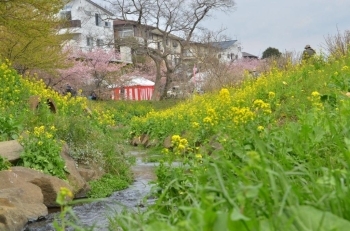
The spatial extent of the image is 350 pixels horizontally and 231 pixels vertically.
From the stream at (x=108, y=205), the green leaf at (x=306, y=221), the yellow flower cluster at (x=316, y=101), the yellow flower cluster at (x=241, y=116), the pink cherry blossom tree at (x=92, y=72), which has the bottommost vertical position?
the stream at (x=108, y=205)

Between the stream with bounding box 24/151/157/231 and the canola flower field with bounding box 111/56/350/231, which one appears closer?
the canola flower field with bounding box 111/56/350/231

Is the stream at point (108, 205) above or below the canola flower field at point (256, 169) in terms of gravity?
below

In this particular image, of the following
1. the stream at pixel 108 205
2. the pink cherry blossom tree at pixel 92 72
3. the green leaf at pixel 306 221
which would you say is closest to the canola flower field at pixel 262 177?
the green leaf at pixel 306 221

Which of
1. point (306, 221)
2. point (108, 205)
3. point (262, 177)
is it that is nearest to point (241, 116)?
point (108, 205)

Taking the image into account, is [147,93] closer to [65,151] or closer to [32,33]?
[32,33]

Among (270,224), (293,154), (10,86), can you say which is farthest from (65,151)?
(270,224)

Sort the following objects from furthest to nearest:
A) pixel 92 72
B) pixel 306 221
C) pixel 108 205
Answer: pixel 92 72 < pixel 108 205 < pixel 306 221

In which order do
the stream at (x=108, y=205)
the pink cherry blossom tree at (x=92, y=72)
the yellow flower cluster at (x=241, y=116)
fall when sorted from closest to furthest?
the yellow flower cluster at (x=241, y=116), the stream at (x=108, y=205), the pink cherry blossom tree at (x=92, y=72)

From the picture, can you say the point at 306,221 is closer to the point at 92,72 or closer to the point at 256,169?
the point at 256,169

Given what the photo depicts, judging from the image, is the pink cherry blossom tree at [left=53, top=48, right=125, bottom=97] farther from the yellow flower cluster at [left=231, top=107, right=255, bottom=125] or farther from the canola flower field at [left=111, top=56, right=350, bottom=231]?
the yellow flower cluster at [left=231, top=107, right=255, bottom=125]

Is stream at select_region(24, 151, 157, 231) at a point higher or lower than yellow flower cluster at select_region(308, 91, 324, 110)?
lower

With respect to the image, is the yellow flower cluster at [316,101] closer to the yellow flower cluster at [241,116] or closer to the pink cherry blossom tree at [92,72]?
the yellow flower cluster at [241,116]

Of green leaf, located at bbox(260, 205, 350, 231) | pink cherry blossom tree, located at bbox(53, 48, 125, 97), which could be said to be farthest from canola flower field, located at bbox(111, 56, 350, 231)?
pink cherry blossom tree, located at bbox(53, 48, 125, 97)

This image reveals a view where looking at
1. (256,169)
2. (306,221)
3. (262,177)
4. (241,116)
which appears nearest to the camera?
(306,221)
